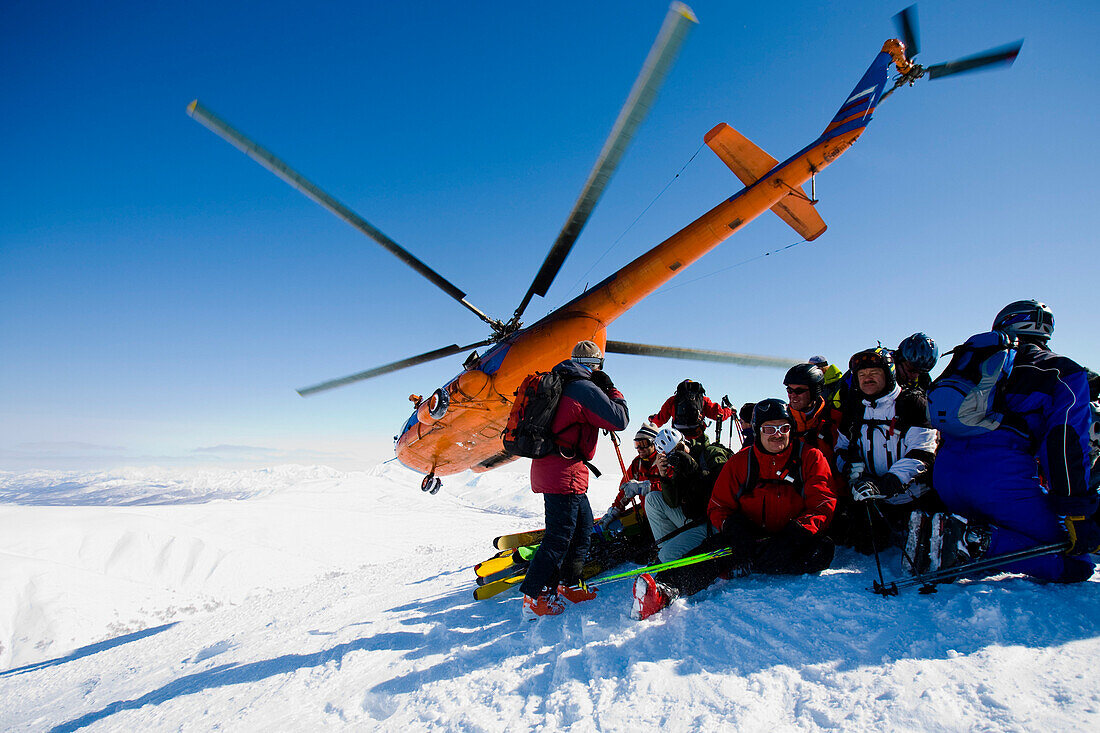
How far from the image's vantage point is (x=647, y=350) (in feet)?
26.6

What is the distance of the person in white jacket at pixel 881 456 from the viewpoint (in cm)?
311

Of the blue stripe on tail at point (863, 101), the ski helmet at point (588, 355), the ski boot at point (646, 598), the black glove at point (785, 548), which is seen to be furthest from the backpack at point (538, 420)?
the blue stripe on tail at point (863, 101)

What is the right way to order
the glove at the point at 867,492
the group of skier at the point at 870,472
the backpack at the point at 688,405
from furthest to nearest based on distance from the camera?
the backpack at the point at 688,405 < the glove at the point at 867,492 < the group of skier at the point at 870,472

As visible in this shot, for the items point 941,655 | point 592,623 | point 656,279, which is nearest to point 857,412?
point 941,655

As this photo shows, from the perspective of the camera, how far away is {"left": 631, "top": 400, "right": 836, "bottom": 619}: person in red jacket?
2.83 metres

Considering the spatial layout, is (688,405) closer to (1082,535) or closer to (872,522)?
(872,522)

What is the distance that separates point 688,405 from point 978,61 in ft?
20.7

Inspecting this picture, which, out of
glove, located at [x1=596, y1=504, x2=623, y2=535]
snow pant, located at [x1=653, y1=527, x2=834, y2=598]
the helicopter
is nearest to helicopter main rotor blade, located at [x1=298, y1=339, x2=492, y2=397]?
the helicopter

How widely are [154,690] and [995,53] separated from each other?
38.1 feet

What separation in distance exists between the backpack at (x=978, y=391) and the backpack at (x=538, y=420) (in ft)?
8.06

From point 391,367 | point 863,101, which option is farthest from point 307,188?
point 863,101

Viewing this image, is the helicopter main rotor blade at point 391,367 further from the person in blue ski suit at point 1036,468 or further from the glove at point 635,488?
the person in blue ski suit at point 1036,468

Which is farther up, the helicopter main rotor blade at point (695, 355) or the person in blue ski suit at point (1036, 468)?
the helicopter main rotor blade at point (695, 355)

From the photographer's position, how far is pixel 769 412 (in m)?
3.18
